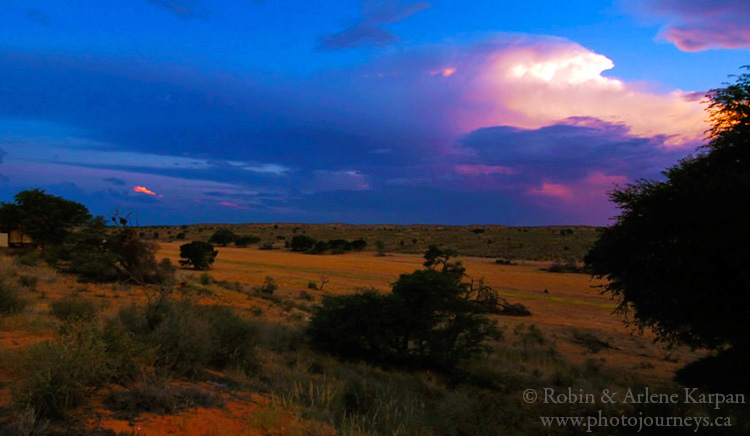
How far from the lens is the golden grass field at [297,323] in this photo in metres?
5.17

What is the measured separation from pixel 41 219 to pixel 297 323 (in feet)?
76.8

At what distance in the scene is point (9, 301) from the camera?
9.55 meters

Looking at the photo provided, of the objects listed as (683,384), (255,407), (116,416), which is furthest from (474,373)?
(116,416)

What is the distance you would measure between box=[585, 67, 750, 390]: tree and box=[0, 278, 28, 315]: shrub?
42.5 feet

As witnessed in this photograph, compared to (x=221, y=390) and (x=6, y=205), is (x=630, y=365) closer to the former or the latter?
(x=221, y=390)

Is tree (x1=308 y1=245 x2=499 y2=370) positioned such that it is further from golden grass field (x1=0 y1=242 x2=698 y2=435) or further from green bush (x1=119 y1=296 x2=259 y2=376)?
green bush (x1=119 y1=296 x2=259 y2=376)

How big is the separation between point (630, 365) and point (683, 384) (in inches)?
157

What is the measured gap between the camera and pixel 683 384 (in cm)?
855

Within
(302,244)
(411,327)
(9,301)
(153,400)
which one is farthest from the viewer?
(302,244)

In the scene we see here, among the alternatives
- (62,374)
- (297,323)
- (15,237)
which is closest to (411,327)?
(297,323)

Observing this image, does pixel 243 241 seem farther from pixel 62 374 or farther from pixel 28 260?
pixel 62 374

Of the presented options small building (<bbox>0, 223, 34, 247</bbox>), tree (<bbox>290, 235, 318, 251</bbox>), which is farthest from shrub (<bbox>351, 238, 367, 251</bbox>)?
small building (<bbox>0, 223, 34, 247</bbox>)

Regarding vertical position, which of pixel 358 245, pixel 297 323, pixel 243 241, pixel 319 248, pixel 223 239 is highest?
pixel 223 239

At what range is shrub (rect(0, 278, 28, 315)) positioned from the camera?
9328 mm
